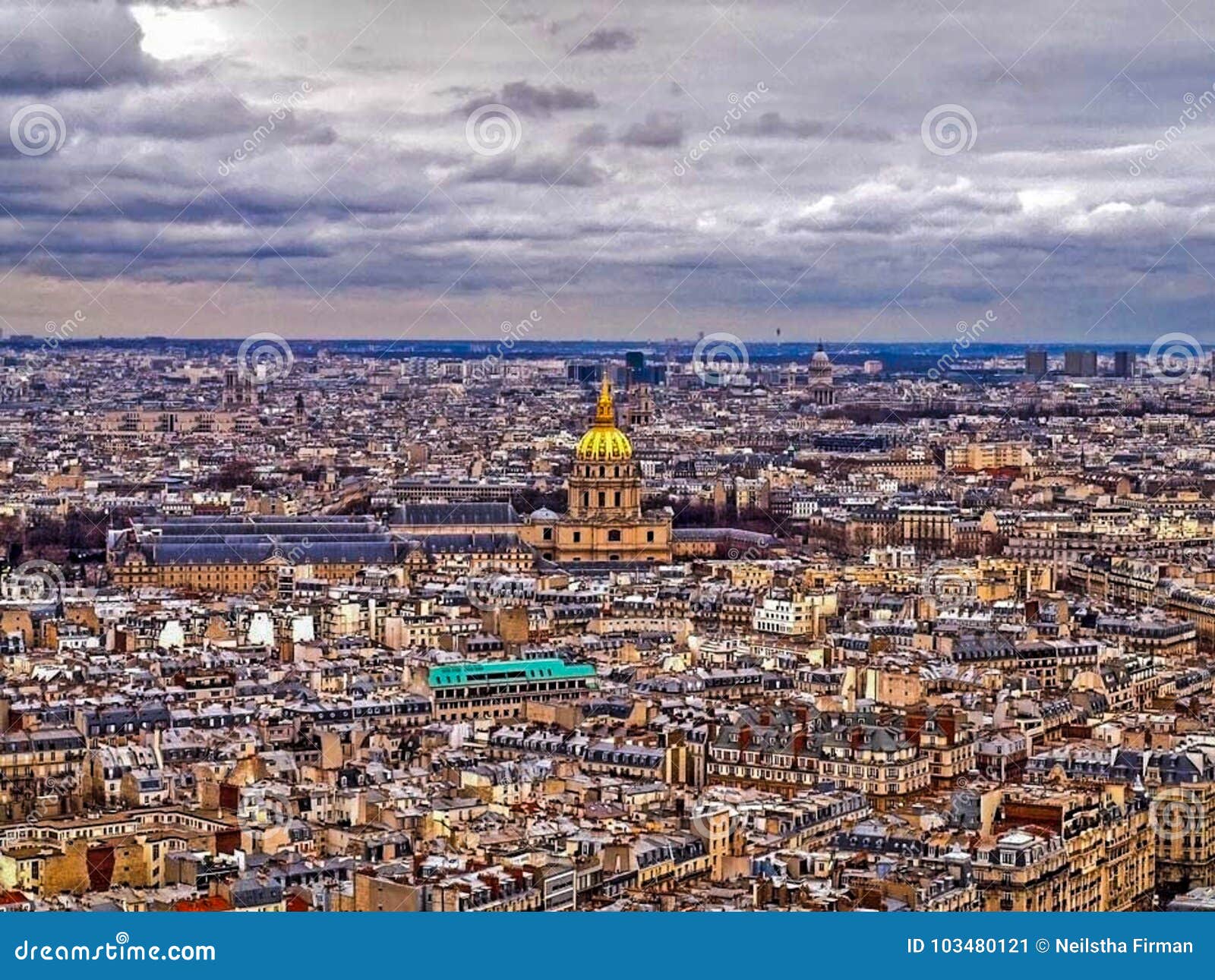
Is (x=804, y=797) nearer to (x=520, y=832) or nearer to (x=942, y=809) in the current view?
(x=942, y=809)

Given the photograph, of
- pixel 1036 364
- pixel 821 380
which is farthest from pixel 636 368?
pixel 1036 364

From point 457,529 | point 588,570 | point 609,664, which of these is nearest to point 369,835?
point 609,664

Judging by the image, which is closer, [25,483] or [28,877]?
[28,877]

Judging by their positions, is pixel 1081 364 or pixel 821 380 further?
pixel 1081 364

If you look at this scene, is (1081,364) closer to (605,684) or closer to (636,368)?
(636,368)

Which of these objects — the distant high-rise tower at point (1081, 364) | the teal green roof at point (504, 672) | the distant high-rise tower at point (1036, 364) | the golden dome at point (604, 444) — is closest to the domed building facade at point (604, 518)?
the golden dome at point (604, 444)

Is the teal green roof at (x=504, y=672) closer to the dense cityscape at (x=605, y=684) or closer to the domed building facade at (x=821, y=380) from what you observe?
the dense cityscape at (x=605, y=684)
